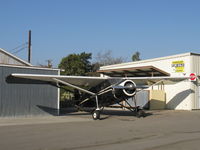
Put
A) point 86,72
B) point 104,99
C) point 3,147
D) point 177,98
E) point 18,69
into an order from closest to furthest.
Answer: point 3,147 < point 18,69 < point 104,99 < point 177,98 < point 86,72

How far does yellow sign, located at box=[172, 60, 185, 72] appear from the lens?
23122 mm

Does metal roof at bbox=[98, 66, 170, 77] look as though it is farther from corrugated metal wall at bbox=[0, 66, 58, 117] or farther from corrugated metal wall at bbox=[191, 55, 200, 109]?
corrugated metal wall at bbox=[0, 66, 58, 117]

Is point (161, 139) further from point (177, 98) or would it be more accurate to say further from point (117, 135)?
point (177, 98)

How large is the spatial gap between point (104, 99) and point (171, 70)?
9293 millimetres

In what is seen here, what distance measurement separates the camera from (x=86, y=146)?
307 inches

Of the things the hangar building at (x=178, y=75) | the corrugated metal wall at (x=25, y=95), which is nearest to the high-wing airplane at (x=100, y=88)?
the corrugated metal wall at (x=25, y=95)

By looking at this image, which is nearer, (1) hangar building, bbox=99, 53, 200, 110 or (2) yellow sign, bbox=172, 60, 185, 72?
(1) hangar building, bbox=99, 53, 200, 110

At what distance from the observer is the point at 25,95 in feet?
53.7

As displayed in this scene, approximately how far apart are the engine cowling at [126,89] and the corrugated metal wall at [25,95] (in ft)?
13.6

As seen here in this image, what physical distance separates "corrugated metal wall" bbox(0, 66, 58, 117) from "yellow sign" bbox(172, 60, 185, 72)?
10902 millimetres

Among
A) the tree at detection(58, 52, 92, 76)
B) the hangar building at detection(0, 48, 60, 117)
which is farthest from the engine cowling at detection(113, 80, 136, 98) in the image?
the tree at detection(58, 52, 92, 76)

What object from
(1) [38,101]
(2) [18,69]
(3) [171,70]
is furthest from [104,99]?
(3) [171,70]

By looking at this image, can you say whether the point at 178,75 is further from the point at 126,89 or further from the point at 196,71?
the point at 126,89

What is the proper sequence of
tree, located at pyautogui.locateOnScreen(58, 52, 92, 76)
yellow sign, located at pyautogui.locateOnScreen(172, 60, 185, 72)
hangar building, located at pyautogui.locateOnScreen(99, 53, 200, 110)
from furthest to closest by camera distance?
tree, located at pyautogui.locateOnScreen(58, 52, 92, 76)
yellow sign, located at pyautogui.locateOnScreen(172, 60, 185, 72)
hangar building, located at pyautogui.locateOnScreen(99, 53, 200, 110)
